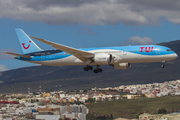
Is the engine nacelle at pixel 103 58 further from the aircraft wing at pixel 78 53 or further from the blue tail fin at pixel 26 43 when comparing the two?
the blue tail fin at pixel 26 43

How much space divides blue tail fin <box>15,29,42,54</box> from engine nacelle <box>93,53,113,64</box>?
56.5 ft

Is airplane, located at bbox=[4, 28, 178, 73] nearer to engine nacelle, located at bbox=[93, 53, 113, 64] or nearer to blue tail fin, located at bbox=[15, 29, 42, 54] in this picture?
engine nacelle, located at bbox=[93, 53, 113, 64]

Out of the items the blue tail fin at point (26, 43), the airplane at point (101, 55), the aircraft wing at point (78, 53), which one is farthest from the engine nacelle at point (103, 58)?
the blue tail fin at point (26, 43)

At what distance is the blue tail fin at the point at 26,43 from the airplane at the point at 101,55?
61 cm

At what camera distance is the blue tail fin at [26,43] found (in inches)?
3025

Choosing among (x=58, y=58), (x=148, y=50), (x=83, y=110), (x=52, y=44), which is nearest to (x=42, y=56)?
(x=58, y=58)

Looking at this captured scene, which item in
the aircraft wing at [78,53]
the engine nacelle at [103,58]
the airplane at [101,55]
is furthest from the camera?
the engine nacelle at [103,58]

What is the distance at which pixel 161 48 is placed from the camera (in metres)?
64.2

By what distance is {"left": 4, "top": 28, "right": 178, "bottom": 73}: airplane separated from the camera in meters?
63.8

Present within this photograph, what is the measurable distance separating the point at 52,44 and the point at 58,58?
9285 mm

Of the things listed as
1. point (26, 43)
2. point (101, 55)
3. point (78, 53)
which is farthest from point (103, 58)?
point (26, 43)

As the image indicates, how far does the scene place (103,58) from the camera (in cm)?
6512

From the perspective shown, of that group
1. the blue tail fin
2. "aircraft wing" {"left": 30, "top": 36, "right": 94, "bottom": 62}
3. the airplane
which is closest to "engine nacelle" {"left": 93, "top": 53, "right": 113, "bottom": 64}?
the airplane

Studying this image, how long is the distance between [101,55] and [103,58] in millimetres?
1006
